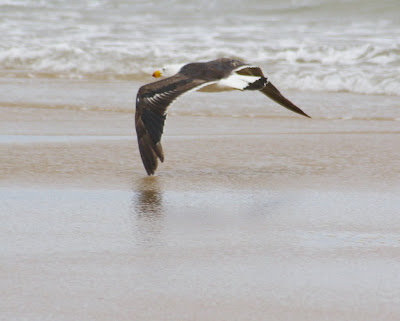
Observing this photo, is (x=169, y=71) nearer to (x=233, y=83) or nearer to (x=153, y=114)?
(x=233, y=83)

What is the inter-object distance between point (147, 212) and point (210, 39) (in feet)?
29.6

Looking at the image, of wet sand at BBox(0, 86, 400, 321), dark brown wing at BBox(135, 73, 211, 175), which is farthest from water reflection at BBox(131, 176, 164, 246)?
dark brown wing at BBox(135, 73, 211, 175)

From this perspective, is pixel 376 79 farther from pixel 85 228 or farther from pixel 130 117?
pixel 85 228

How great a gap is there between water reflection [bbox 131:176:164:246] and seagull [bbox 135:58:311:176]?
21cm

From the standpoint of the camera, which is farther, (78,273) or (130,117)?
(130,117)

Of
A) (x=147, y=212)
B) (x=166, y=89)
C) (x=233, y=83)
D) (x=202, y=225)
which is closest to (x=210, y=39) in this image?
(x=233, y=83)

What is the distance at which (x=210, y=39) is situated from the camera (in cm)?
1307

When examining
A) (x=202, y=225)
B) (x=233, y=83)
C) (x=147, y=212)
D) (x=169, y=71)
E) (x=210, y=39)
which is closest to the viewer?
(x=202, y=225)

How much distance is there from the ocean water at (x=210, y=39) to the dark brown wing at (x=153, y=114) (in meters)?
4.10

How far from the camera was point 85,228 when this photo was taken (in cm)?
396

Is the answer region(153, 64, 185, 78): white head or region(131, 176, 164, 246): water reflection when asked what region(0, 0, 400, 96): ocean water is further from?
region(131, 176, 164, 246): water reflection

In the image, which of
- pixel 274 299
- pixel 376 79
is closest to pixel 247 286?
pixel 274 299

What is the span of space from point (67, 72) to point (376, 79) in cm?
375

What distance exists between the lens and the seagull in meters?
5.21
